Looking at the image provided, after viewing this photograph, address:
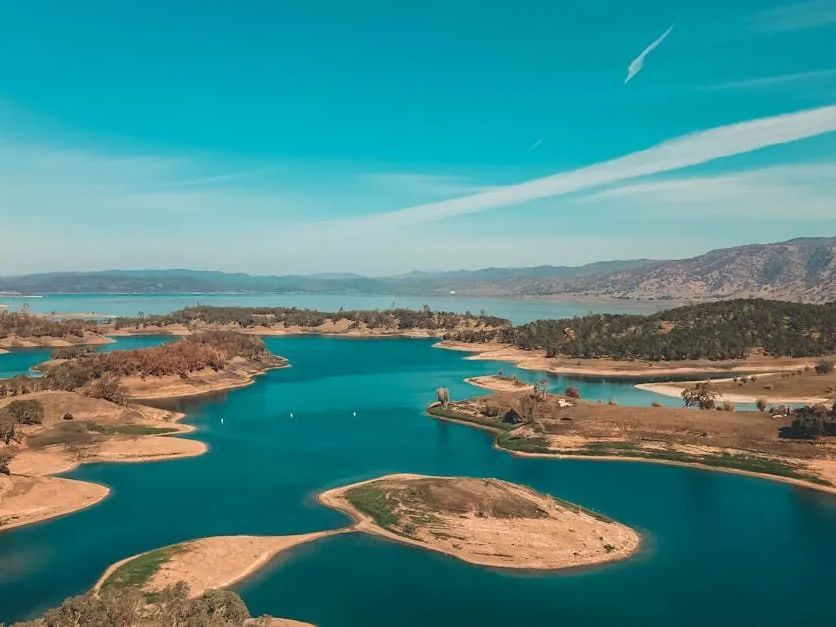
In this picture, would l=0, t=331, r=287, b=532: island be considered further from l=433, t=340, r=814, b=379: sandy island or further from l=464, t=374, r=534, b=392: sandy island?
l=433, t=340, r=814, b=379: sandy island

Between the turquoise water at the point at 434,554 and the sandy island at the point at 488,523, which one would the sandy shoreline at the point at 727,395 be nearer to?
the turquoise water at the point at 434,554

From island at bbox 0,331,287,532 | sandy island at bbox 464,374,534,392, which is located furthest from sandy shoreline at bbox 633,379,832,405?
island at bbox 0,331,287,532

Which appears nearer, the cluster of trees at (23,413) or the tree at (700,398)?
the cluster of trees at (23,413)

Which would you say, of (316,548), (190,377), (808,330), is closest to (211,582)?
(316,548)

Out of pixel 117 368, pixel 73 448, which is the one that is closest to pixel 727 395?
pixel 73 448

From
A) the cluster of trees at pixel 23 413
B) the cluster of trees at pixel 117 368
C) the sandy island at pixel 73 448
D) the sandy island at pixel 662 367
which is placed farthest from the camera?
the sandy island at pixel 662 367

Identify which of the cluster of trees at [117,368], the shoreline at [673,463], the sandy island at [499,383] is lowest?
the shoreline at [673,463]

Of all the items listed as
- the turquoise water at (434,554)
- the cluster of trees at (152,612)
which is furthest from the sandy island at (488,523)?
the cluster of trees at (152,612)

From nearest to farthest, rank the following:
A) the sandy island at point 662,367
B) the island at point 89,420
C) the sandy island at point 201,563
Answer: the sandy island at point 201,563 → the island at point 89,420 → the sandy island at point 662,367
